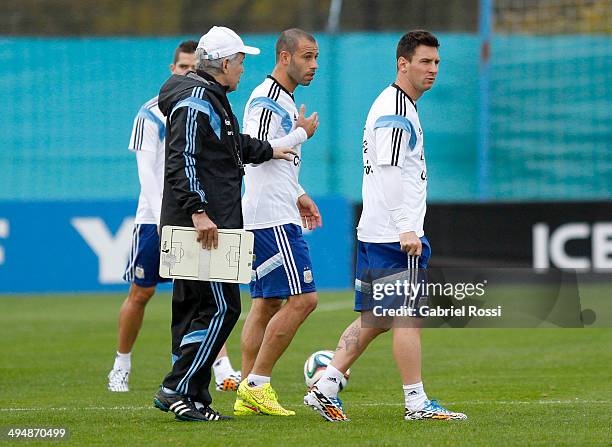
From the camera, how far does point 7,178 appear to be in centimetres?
1855

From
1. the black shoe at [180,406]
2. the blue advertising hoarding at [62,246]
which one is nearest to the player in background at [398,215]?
the black shoe at [180,406]

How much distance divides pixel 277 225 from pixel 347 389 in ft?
5.62

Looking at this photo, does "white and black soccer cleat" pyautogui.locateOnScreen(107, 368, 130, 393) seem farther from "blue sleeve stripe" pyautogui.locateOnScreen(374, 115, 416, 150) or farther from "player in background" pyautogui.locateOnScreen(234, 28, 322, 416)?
"blue sleeve stripe" pyautogui.locateOnScreen(374, 115, 416, 150)

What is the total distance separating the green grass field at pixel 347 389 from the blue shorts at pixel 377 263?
0.72 metres

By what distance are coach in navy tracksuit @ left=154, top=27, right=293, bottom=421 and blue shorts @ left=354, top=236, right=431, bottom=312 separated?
2.40 ft

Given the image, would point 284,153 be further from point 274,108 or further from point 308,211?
point 308,211

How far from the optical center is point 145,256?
940 cm

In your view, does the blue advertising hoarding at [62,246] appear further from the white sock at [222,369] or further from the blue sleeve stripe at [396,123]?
the blue sleeve stripe at [396,123]

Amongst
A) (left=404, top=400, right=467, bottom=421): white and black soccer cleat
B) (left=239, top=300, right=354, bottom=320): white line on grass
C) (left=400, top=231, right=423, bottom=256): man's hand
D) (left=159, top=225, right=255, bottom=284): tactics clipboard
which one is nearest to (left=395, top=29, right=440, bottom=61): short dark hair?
(left=400, top=231, right=423, bottom=256): man's hand

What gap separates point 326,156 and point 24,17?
5.08 m

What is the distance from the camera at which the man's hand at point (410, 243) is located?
7117 millimetres

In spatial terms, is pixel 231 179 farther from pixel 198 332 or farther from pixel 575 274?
pixel 575 274

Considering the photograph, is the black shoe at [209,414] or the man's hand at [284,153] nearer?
the black shoe at [209,414]

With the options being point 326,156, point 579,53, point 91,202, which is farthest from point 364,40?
point 91,202
